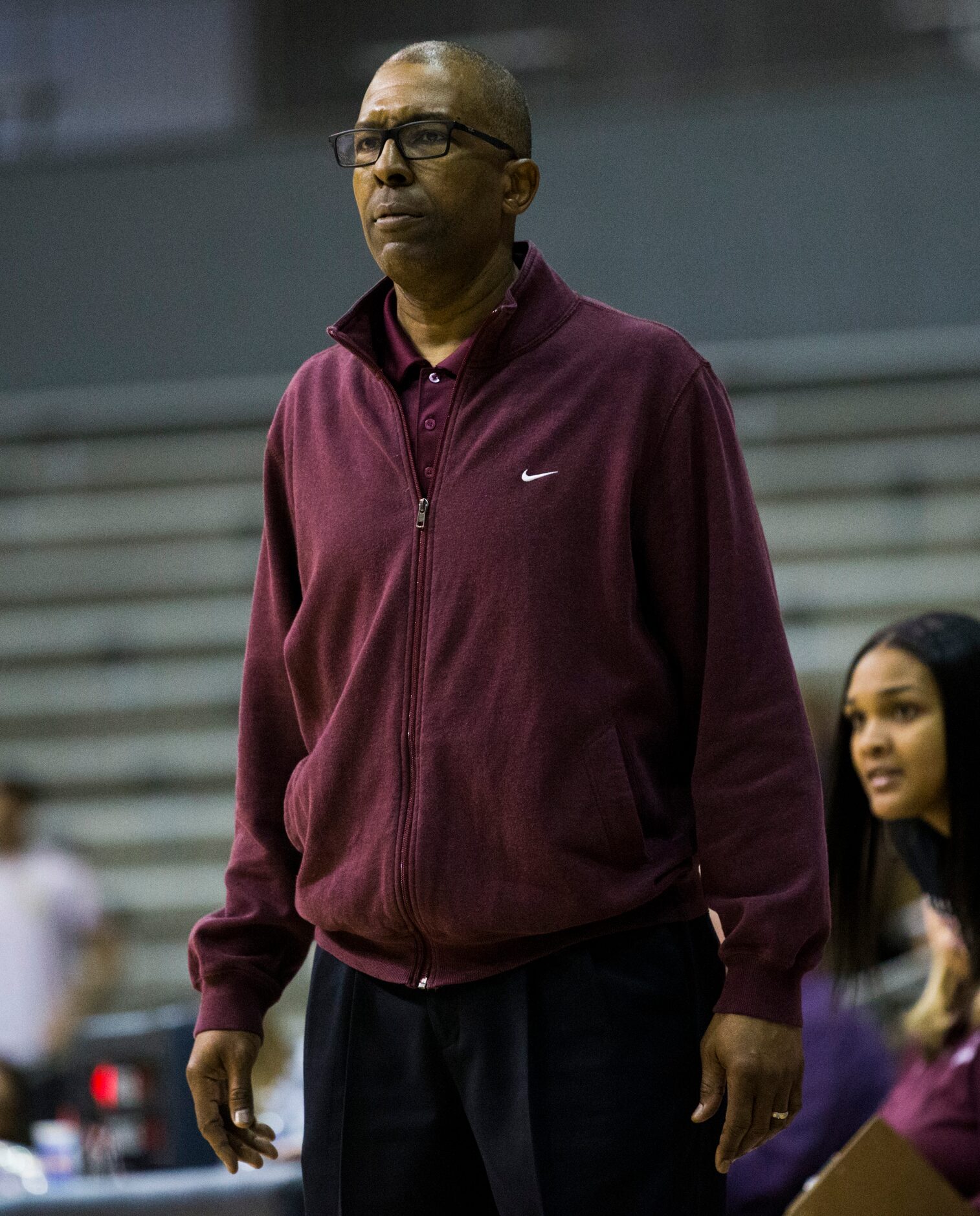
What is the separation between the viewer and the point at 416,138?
1.71 metres

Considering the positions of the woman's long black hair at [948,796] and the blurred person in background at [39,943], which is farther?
the blurred person in background at [39,943]

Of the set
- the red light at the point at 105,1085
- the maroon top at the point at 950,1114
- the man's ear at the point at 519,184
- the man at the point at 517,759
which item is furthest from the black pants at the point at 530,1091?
the red light at the point at 105,1085

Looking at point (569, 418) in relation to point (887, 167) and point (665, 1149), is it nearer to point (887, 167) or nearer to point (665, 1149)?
point (665, 1149)

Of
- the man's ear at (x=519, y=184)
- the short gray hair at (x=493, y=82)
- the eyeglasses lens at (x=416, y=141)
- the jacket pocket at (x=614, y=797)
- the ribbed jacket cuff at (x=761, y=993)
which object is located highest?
the short gray hair at (x=493, y=82)

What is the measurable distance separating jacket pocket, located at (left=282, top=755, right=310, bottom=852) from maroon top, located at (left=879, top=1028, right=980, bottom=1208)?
3.50ft

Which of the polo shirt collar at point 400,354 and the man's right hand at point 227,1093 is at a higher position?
the polo shirt collar at point 400,354

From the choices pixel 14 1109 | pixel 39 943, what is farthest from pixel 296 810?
pixel 39 943

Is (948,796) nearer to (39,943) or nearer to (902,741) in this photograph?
(902,741)

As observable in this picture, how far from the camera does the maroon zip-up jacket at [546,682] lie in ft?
5.24

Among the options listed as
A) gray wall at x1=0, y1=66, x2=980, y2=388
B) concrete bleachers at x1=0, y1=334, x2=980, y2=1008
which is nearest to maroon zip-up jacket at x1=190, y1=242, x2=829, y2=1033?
concrete bleachers at x1=0, y1=334, x2=980, y2=1008

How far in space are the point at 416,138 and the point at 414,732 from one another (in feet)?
1.86

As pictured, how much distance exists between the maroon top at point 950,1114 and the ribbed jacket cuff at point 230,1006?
1.02 m

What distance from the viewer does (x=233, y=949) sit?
1812 mm

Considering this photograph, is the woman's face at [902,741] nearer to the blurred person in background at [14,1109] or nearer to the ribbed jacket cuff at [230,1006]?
the ribbed jacket cuff at [230,1006]
